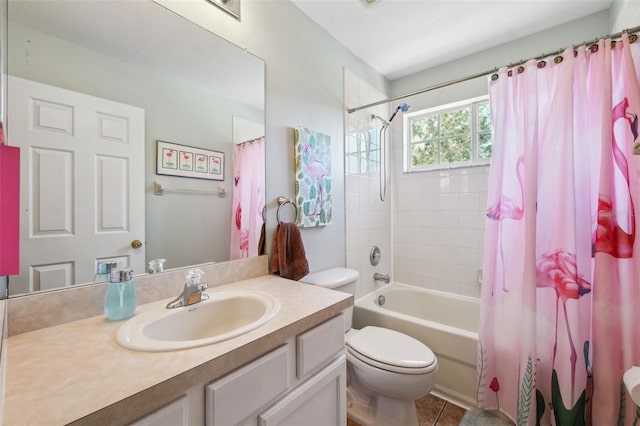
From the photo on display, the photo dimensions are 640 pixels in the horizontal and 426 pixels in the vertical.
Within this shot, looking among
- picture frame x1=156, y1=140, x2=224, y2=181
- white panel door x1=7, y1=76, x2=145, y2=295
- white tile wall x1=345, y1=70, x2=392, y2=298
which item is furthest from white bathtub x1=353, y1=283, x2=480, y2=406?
white panel door x1=7, y1=76, x2=145, y2=295

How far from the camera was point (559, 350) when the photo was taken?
Result: 1251 millimetres

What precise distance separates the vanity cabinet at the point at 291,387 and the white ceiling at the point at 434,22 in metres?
1.78

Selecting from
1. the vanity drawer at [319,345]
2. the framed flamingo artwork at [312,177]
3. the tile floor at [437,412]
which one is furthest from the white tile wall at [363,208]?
the vanity drawer at [319,345]

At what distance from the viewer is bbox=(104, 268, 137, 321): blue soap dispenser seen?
0.82 metres

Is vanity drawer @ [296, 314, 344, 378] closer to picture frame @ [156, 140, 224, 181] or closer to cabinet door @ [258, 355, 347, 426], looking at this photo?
cabinet door @ [258, 355, 347, 426]

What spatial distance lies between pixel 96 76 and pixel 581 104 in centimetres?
206

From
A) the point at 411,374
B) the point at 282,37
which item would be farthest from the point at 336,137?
the point at 411,374

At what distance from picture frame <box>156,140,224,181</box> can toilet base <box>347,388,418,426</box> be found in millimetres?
1430

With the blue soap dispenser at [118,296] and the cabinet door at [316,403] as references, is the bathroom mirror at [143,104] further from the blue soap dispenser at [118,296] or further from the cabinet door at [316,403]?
the cabinet door at [316,403]

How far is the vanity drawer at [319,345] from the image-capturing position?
0.84 m

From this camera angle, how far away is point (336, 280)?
5.11ft

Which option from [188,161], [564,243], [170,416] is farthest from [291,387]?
[564,243]

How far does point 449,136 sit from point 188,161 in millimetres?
Answer: 2118

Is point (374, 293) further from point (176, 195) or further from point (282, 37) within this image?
point (282, 37)
